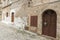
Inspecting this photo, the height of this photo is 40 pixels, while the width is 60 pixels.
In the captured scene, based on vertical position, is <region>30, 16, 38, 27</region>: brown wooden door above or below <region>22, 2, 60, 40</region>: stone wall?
below

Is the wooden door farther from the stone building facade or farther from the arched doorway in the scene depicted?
the arched doorway

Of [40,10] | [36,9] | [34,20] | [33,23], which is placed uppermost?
[36,9]

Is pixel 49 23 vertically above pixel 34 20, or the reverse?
pixel 34 20

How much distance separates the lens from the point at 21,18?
1354 centimetres

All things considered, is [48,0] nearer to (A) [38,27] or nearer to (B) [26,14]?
(A) [38,27]

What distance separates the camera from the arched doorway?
352 inches

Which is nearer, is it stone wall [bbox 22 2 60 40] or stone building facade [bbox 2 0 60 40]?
stone wall [bbox 22 2 60 40]

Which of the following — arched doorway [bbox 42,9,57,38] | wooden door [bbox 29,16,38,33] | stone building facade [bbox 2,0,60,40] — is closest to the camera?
stone building facade [bbox 2,0,60,40]

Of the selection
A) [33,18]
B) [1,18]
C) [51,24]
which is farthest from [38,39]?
[1,18]

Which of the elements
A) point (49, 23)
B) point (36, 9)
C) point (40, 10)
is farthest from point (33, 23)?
point (49, 23)

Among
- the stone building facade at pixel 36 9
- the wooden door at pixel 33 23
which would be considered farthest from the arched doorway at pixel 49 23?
the wooden door at pixel 33 23

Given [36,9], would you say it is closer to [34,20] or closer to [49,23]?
[34,20]

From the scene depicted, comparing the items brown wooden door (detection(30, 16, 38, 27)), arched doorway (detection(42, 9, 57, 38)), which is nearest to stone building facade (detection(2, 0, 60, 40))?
brown wooden door (detection(30, 16, 38, 27))

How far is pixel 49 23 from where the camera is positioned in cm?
941
